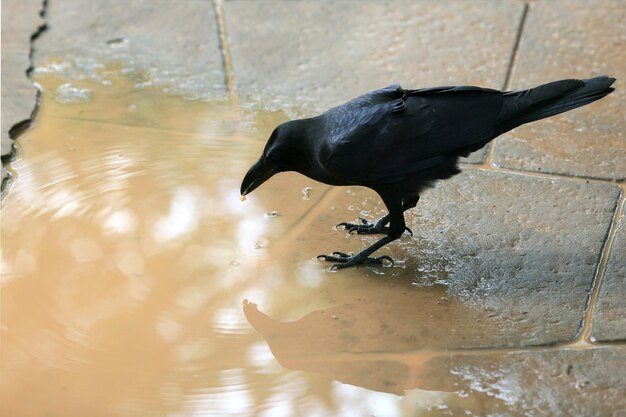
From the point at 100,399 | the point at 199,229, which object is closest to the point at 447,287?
the point at 199,229

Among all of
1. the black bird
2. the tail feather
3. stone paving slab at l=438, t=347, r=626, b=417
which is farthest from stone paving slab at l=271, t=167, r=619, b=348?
the tail feather

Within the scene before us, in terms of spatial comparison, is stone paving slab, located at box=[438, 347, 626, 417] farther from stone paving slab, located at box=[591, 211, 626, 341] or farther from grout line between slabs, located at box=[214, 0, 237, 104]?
grout line between slabs, located at box=[214, 0, 237, 104]

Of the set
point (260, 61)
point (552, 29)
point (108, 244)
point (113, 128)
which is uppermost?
point (552, 29)

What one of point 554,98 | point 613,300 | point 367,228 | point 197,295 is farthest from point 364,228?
point 613,300

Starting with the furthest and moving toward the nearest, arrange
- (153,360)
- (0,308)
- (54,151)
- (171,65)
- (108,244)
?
(171,65)
(54,151)
(108,244)
(0,308)
(153,360)

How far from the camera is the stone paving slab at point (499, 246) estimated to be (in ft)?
10.6

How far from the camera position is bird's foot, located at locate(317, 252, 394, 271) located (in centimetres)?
355

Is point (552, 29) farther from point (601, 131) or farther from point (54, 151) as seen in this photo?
point (54, 151)

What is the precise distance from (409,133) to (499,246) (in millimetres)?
660

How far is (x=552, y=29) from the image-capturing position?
5.36 metres

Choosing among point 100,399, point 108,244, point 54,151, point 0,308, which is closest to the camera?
point 100,399

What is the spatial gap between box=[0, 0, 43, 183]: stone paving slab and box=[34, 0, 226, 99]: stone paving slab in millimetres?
97

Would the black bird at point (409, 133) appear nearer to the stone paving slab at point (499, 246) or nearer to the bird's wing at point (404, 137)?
the bird's wing at point (404, 137)

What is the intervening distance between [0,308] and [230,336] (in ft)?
3.02
